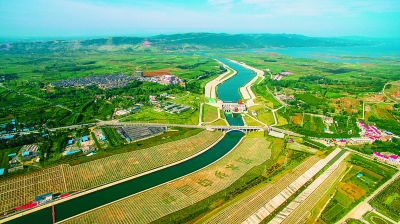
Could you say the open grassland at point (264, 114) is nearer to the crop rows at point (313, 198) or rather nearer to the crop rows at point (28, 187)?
the crop rows at point (313, 198)

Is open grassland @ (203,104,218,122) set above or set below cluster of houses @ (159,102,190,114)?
below

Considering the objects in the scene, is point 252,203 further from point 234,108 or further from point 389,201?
point 234,108

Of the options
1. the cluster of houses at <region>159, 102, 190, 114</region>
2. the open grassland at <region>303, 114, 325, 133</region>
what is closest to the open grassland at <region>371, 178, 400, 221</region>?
the open grassland at <region>303, 114, 325, 133</region>

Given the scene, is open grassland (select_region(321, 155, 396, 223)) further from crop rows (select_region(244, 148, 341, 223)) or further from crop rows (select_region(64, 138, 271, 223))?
crop rows (select_region(64, 138, 271, 223))

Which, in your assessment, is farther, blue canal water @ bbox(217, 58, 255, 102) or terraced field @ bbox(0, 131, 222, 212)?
blue canal water @ bbox(217, 58, 255, 102)

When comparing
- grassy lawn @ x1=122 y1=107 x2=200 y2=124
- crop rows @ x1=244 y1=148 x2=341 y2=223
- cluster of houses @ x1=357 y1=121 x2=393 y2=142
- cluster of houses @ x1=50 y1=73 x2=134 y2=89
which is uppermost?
cluster of houses @ x1=50 y1=73 x2=134 y2=89
